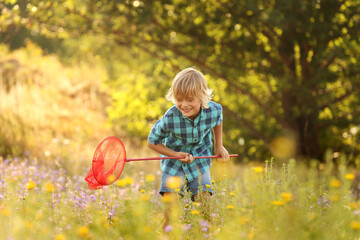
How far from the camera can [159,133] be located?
124 inches

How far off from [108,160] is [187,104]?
0.64 meters

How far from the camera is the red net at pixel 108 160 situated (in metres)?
2.93

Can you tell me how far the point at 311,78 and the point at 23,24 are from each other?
3.62 meters

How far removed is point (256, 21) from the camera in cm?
520

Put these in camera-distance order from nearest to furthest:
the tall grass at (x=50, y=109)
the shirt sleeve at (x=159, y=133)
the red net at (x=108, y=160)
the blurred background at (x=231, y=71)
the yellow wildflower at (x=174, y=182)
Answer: the yellow wildflower at (x=174, y=182) < the red net at (x=108, y=160) < the shirt sleeve at (x=159, y=133) < the blurred background at (x=231, y=71) < the tall grass at (x=50, y=109)

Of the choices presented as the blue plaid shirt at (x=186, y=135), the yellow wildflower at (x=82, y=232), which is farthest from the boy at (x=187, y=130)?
the yellow wildflower at (x=82, y=232)

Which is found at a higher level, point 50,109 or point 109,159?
Result: point 50,109

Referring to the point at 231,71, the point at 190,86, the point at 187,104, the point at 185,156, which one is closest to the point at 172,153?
the point at 185,156

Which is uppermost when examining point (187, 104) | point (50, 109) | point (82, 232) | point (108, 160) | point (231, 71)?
point (231, 71)

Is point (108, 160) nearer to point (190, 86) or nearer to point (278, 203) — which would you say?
point (190, 86)

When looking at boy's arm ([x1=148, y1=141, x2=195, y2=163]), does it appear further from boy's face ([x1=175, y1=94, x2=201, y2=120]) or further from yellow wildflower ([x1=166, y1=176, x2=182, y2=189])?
boy's face ([x1=175, y1=94, x2=201, y2=120])

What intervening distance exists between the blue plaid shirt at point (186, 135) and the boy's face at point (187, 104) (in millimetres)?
94

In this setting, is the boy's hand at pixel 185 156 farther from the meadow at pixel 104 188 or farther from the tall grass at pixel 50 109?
the tall grass at pixel 50 109

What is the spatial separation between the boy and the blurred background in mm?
2008
